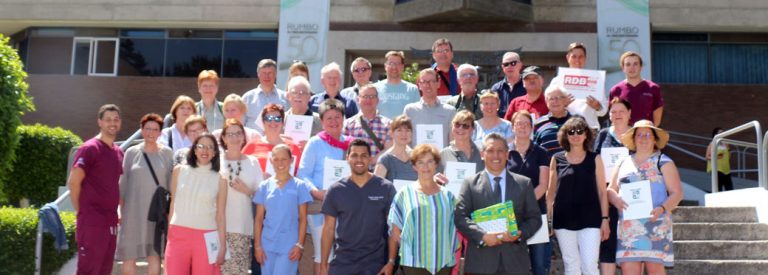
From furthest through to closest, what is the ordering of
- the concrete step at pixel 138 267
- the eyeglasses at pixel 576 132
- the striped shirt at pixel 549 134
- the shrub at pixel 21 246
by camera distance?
the shrub at pixel 21 246 → the concrete step at pixel 138 267 → the striped shirt at pixel 549 134 → the eyeglasses at pixel 576 132

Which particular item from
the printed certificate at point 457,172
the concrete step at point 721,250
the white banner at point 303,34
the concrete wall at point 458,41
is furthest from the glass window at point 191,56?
the printed certificate at point 457,172

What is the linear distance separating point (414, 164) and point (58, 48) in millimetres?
20298

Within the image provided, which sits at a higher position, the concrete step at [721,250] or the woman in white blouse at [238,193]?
the woman in white blouse at [238,193]

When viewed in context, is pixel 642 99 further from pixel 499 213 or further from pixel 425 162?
pixel 425 162

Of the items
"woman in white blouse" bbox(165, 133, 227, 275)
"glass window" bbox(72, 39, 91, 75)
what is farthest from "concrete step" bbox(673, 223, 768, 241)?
"glass window" bbox(72, 39, 91, 75)

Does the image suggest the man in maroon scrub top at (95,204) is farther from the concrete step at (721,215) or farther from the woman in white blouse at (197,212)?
the concrete step at (721,215)

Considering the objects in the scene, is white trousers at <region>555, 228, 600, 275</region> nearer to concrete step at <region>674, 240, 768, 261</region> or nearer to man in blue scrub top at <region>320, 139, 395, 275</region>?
man in blue scrub top at <region>320, 139, 395, 275</region>

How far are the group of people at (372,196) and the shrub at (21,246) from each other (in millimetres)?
1793

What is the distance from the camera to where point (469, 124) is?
700 cm

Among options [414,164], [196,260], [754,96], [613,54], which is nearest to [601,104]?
[414,164]

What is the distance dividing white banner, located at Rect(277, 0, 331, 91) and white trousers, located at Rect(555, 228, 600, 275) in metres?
13.8

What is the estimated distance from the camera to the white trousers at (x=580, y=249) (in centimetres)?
667

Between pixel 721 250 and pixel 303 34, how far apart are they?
45.0 feet

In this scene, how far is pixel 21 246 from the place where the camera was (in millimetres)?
8406
